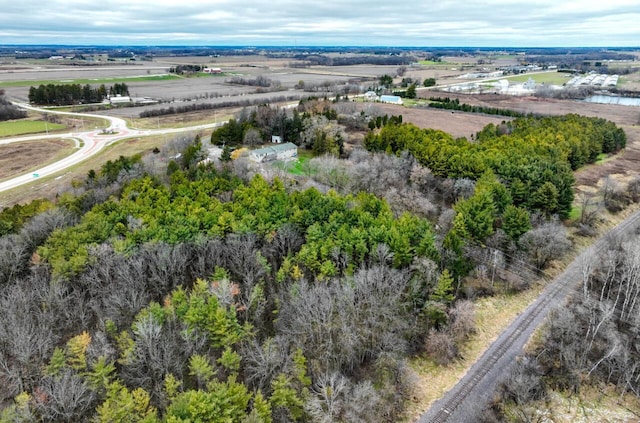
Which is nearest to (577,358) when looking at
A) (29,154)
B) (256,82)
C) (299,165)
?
(299,165)

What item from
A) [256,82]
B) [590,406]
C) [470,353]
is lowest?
[590,406]

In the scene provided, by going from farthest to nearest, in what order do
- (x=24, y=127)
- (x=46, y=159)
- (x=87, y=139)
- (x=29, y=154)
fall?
(x=24, y=127) → (x=87, y=139) → (x=29, y=154) → (x=46, y=159)

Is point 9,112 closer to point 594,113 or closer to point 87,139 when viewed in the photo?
point 87,139

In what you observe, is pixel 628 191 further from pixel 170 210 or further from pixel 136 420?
pixel 136 420

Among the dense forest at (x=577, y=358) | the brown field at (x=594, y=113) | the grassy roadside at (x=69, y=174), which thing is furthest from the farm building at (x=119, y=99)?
the dense forest at (x=577, y=358)

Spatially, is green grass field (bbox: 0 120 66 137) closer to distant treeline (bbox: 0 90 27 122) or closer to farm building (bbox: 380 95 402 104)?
distant treeline (bbox: 0 90 27 122)

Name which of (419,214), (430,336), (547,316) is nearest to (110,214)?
(430,336)
